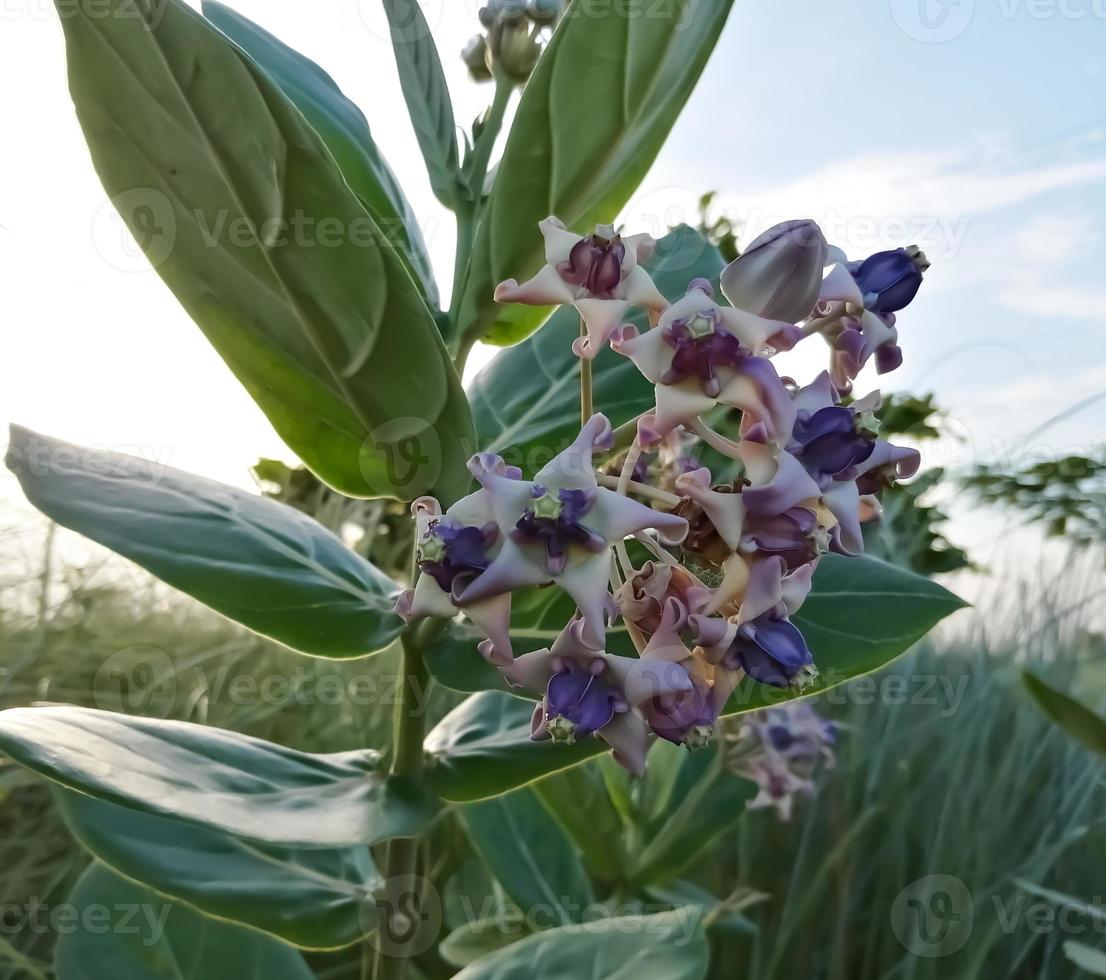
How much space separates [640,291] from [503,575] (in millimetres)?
174

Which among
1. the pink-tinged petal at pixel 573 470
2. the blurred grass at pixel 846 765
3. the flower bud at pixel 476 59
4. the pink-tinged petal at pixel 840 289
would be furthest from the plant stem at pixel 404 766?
the blurred grass at pixel 846 765

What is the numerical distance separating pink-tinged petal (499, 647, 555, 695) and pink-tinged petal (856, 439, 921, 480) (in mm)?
197

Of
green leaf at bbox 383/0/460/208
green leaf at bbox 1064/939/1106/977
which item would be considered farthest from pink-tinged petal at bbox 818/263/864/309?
green leaf at bbox 1064/939/1106/977

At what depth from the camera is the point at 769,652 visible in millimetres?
436

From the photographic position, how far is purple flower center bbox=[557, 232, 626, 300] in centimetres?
47

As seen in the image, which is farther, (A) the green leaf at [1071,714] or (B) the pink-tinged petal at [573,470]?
(A) the green leaf at [1071,714]

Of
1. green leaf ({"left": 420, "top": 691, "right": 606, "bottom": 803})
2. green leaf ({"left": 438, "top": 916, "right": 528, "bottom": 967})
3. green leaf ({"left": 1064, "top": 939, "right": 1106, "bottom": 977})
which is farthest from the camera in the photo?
green leaf ({"left": 438, "top": 916, "right": 528, "bottom": 967})

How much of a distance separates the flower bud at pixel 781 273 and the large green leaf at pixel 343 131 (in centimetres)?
28

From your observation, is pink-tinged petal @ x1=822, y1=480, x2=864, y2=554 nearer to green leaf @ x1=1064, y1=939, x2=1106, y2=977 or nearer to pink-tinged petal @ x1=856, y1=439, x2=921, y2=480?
pink-tinged petal @ x1=856, y1=439, x2=921, y2=480

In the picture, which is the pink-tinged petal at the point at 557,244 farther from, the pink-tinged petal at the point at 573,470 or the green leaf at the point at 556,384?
the green leaf at the point at 556,384

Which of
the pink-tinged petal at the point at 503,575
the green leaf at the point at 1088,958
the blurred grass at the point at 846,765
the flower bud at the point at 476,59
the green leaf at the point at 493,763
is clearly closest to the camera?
the pink-tinged petal at the point at 503,575

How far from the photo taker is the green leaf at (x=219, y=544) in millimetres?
565

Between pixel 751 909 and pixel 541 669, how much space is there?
55.7 inches

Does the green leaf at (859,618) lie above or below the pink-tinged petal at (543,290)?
below
